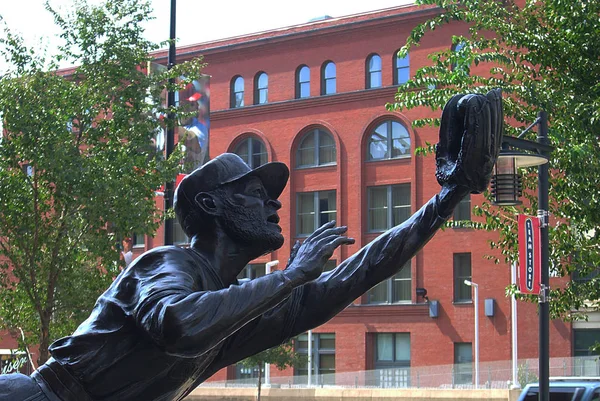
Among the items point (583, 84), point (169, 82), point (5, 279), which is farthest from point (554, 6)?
point (5, 279)

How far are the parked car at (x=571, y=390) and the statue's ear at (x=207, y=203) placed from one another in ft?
48.4

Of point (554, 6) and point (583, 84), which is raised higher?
point (554, 6)

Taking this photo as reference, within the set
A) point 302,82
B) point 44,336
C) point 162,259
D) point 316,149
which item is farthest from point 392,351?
point 162,259

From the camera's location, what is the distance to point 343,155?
159 ft

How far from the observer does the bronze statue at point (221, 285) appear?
2842 mm

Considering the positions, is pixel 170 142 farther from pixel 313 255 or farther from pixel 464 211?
pixel 464 211

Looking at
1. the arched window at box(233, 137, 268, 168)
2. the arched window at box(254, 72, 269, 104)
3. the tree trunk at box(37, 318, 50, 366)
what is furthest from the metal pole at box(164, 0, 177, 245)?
the arched window at box(254, 72, 269, 104)

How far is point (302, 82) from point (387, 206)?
25.4 feet

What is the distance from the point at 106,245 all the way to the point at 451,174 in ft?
46.3

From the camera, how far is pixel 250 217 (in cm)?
329

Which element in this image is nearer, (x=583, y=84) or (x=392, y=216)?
(x=583, y=84)

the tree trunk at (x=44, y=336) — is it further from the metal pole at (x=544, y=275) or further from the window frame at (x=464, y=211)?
the window frame at (x=464, y=211)

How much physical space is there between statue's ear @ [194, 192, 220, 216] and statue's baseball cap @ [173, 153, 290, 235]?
0.02m

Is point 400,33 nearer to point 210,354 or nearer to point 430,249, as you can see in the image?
point 430,249
